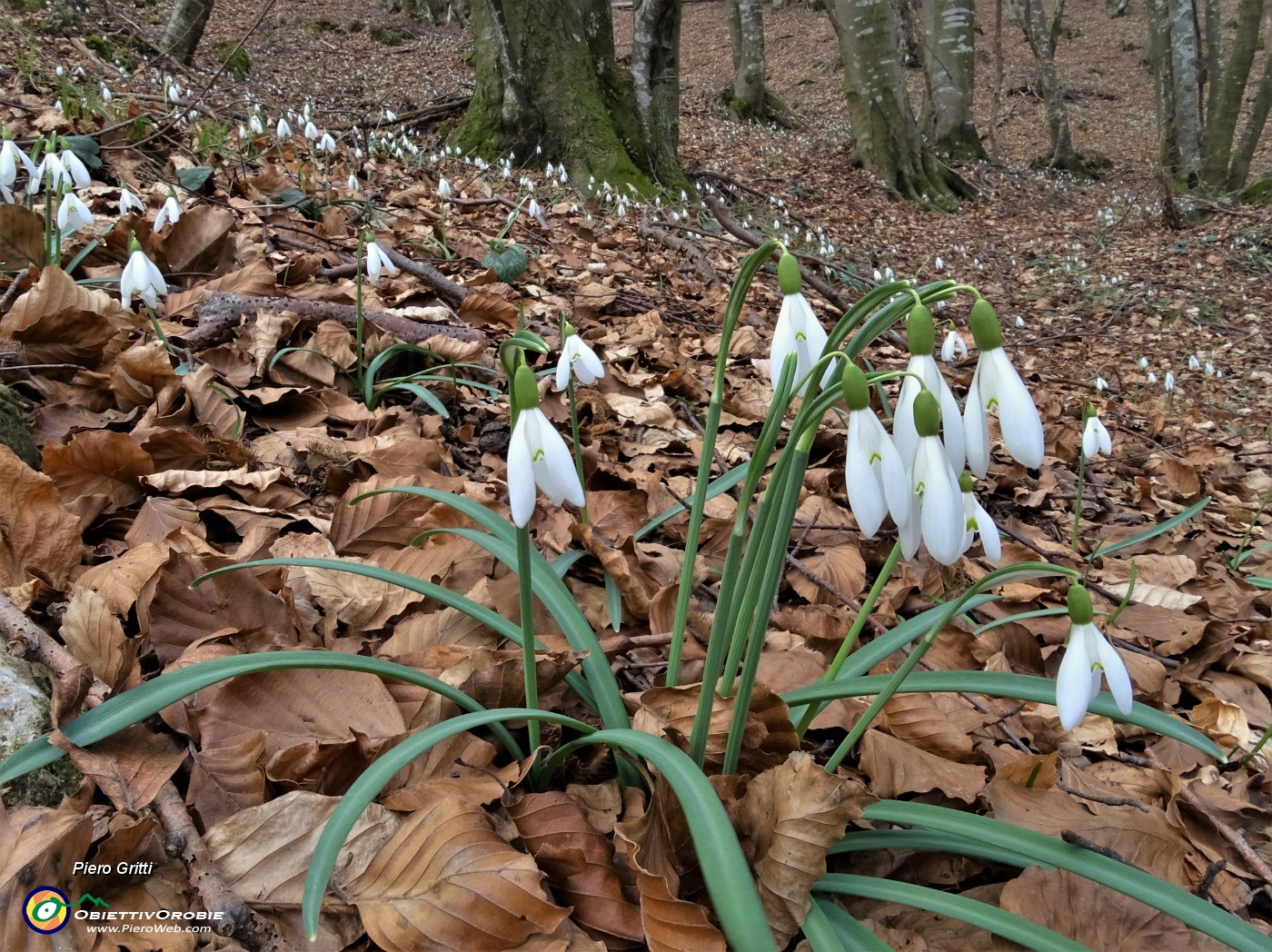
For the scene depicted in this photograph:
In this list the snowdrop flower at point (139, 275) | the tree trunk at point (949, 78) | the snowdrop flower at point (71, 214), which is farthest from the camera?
the tree trunk at point (949, 78)

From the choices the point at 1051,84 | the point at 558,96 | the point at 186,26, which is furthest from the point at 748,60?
the point at 558,96

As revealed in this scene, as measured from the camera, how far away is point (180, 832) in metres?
1.09

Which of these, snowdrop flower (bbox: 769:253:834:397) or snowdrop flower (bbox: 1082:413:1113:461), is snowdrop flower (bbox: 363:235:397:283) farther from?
snowdrop flower (bbox: 1082:413:1113:461)

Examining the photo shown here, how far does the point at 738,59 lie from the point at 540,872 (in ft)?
53.7

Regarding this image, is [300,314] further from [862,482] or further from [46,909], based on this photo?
[862,482]

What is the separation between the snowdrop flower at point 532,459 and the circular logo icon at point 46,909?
711 millimetres

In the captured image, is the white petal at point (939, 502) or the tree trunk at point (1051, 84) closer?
the white petal at point (939, 502)

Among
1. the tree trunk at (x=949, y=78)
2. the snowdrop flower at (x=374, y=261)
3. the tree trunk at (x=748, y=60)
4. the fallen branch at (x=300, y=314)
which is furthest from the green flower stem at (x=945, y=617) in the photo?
the tree trunk at (x=748, y=60)

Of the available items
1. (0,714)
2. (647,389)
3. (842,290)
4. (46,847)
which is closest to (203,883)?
(46,847)

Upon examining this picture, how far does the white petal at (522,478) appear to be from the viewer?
95 cm

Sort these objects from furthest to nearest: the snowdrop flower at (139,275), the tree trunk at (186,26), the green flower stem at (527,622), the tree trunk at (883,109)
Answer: the tree trunk at (883,109) → the tree trunk at (186,26) → the snowdrop flower at (139,275) → the green flower stem at (527,622)

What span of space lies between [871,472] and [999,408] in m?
0.20

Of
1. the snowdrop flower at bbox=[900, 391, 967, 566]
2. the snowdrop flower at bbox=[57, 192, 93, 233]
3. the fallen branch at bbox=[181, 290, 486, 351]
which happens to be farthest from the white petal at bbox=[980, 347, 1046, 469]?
the snowdrop flower at bbox=[57, 192, 93, 233]

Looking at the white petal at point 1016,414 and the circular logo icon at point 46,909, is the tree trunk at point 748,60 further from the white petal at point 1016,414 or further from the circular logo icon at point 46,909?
the circular logo icon at point 46,909
